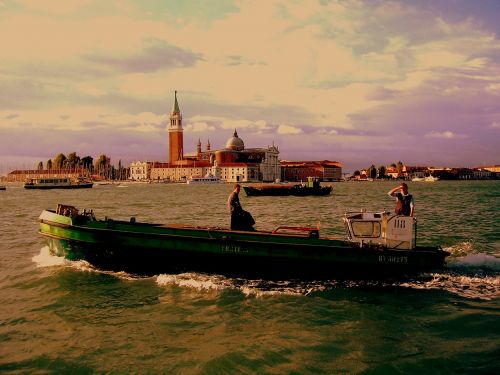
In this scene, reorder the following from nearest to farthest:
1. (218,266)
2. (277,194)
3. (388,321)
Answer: (388,321)
(218,266)
(277,194)

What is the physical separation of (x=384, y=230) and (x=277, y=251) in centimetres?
312

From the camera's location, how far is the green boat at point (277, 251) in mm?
12680

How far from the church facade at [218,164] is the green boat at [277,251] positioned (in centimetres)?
16053

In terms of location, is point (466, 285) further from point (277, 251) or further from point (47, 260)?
point (47, 260)

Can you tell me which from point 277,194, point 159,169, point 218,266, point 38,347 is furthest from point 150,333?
point 159,169

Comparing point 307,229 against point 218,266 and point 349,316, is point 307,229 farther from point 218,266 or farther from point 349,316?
point 349,316

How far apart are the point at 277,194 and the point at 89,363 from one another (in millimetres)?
62121

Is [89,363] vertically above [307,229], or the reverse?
[307,229]

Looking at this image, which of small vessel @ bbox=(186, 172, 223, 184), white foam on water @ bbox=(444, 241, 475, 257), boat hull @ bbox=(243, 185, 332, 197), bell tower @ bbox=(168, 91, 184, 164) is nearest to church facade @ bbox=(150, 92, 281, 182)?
bell tower @ bbox=(168, 91, 184, 164)

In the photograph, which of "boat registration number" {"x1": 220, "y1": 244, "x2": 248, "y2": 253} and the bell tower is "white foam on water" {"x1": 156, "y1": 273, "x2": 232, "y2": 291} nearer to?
"boat registration number" {"x1": 220, "y1": 244, "x2": 248, "y2": 253}

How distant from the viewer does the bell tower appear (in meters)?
191

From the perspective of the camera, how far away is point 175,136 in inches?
7525

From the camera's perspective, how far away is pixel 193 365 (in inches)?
314

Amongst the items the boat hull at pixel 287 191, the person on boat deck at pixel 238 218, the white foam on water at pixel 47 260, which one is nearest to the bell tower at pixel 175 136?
the boat hull at pixel 287 191
